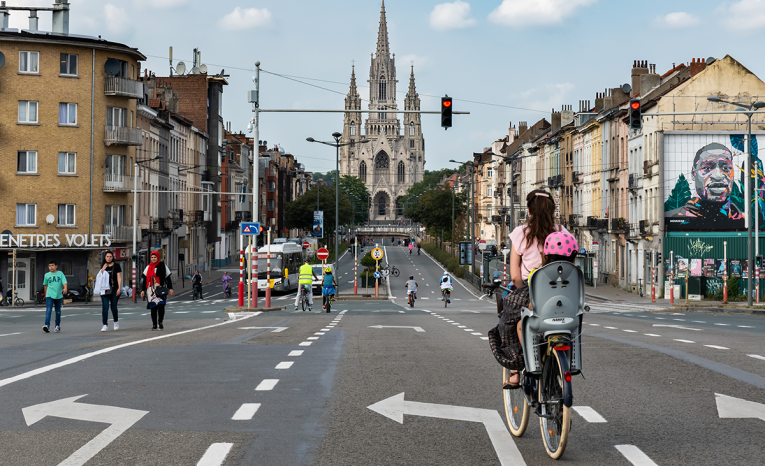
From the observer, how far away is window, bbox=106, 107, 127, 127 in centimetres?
5781

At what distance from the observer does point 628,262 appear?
62719 millimetres

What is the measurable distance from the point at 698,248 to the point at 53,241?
115ft

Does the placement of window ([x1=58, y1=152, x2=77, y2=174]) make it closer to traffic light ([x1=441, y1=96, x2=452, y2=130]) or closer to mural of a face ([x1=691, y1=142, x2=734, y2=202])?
traffic light ([x1=441, y1=96, x2=452, y2=130])

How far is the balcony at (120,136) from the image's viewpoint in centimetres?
5728

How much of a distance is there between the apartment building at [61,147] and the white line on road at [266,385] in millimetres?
46052

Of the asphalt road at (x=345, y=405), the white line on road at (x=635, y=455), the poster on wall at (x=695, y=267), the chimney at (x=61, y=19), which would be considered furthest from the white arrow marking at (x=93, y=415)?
the chimney at (x=61, y=19)

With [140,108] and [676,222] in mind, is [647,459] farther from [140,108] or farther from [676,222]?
[140,108]

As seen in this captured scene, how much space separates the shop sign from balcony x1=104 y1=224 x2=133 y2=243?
458 millimetres

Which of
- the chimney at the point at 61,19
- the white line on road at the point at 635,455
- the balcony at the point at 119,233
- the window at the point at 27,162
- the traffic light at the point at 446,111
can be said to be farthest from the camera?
the chimney at the point at 61,19

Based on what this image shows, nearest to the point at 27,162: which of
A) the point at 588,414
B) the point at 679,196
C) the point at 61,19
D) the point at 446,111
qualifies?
the point at 61,19

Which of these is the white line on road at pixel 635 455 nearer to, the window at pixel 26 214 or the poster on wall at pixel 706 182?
the poster on wall at pixel 706 182

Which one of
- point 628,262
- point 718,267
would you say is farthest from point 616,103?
point 718,267

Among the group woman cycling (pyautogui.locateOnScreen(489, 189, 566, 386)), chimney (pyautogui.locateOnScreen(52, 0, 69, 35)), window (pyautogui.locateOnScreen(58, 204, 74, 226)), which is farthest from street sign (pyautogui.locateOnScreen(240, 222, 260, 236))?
chimney (pyautogui.locateOnScreen(52, 0, 69, 35))

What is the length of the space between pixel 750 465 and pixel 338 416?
3348 mm
